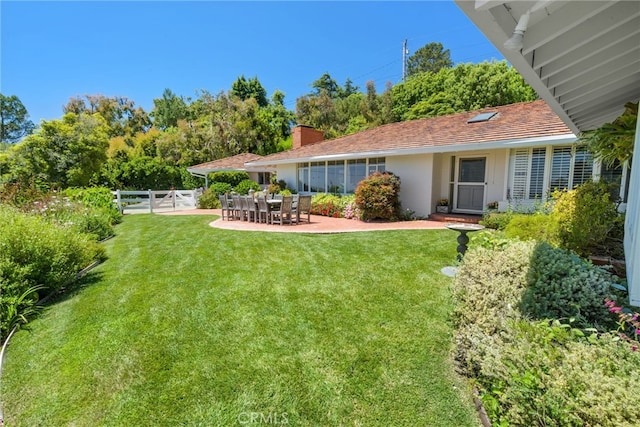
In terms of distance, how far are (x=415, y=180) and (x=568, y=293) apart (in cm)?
953

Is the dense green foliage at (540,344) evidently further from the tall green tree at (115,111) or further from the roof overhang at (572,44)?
the tall green tree at (115,111)

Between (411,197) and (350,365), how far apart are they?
9918 millimetres

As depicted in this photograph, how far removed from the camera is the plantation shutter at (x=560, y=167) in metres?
9.06

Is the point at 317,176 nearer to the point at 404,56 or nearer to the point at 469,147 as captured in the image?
the point at 469,147

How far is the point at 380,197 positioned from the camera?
36.2 feet

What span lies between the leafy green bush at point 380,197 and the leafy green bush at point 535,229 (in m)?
4.70

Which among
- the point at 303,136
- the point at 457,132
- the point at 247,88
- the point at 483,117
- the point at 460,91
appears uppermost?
the point at 247,88

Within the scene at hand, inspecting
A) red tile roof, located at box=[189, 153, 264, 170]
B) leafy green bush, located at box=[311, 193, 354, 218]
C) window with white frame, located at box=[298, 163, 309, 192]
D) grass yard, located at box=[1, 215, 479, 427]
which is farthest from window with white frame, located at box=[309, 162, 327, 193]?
grass yard, located at box=[1, 215, 479, 427]

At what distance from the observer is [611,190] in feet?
19.3

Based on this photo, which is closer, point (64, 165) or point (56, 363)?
point (56, 363)

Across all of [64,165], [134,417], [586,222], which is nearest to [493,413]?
[134,417]

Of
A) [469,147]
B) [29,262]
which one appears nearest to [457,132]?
[469,147]

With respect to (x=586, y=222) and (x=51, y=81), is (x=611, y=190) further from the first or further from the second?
(x=51, y=81)

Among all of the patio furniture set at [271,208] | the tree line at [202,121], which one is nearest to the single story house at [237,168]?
the tree line at [202,121]
